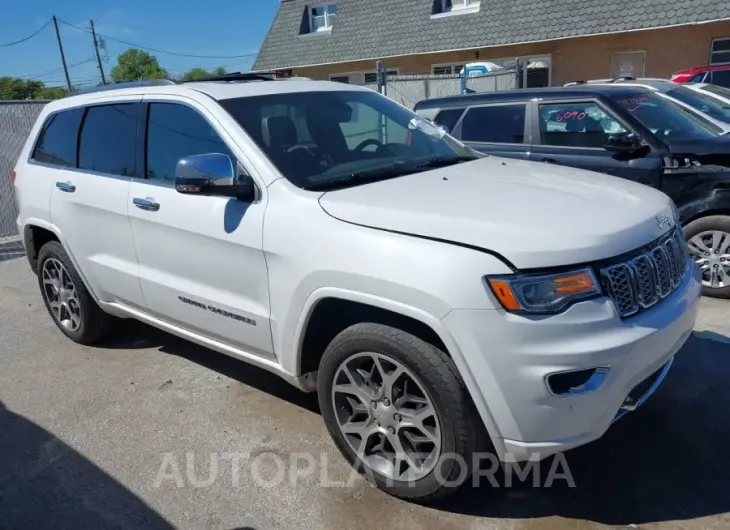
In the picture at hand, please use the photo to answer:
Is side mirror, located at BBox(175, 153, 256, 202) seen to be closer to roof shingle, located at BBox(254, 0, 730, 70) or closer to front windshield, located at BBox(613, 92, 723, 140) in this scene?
front windshield, located at BBox(613, 92, 723, 140)

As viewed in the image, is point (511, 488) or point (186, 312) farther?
point (186, 312)

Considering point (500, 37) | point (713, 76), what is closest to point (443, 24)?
point (500, 37)

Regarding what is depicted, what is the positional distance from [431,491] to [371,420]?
0.41 metres

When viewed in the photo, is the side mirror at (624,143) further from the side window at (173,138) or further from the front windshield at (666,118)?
the side window at (173,138)

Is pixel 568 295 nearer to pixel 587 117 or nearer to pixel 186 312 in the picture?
pixel 186 312

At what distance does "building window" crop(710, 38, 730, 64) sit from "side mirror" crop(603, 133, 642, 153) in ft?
44.5

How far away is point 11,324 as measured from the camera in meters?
5.43

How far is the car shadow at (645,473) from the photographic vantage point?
8.87 ft

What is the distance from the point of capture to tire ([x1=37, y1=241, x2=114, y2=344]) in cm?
449

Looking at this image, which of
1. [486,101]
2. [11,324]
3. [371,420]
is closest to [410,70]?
[486,101]

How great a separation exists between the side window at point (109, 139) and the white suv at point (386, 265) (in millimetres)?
15

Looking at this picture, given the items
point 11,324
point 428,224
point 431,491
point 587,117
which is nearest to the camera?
point 428,224

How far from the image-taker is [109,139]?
4.09 m

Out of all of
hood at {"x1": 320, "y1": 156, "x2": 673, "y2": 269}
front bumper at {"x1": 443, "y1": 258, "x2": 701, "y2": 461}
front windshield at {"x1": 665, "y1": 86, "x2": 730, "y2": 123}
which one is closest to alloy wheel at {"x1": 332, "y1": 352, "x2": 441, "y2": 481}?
front bumper at {"x1": 443, "y1": 258, "x2": 701, "y2": 461}
